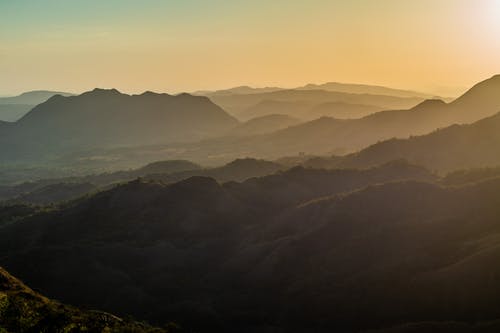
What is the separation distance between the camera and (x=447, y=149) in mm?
155500

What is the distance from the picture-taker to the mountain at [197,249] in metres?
71.9

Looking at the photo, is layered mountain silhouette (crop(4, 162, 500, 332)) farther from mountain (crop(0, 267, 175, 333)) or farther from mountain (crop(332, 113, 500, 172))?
mountain (crop(332, 113, 500, 172))

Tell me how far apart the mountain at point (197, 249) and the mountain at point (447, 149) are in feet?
114

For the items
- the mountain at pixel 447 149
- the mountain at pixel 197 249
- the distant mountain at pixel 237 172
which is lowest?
the mountain at pixel 197 249

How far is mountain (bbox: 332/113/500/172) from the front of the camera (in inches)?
5827

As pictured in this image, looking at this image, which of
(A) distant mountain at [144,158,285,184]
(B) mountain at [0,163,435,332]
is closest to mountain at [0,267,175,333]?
(B) mountain at [0,163,435,332]

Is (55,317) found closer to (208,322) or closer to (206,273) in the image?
(208,322)

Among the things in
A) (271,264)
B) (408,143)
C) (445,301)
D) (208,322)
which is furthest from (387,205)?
(408,143)

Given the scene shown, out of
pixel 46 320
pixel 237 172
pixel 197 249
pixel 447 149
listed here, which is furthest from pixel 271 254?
pixel 447 149

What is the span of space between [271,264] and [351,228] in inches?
565

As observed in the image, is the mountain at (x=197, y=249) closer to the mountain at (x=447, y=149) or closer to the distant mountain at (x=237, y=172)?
the mountain at (x=447, y=149)

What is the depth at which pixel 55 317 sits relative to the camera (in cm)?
3500

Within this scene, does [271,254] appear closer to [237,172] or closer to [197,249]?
[197,249]

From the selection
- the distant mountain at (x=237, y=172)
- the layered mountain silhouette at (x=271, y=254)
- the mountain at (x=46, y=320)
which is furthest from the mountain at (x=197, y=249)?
the distant mountain at (x=237, y=172)
